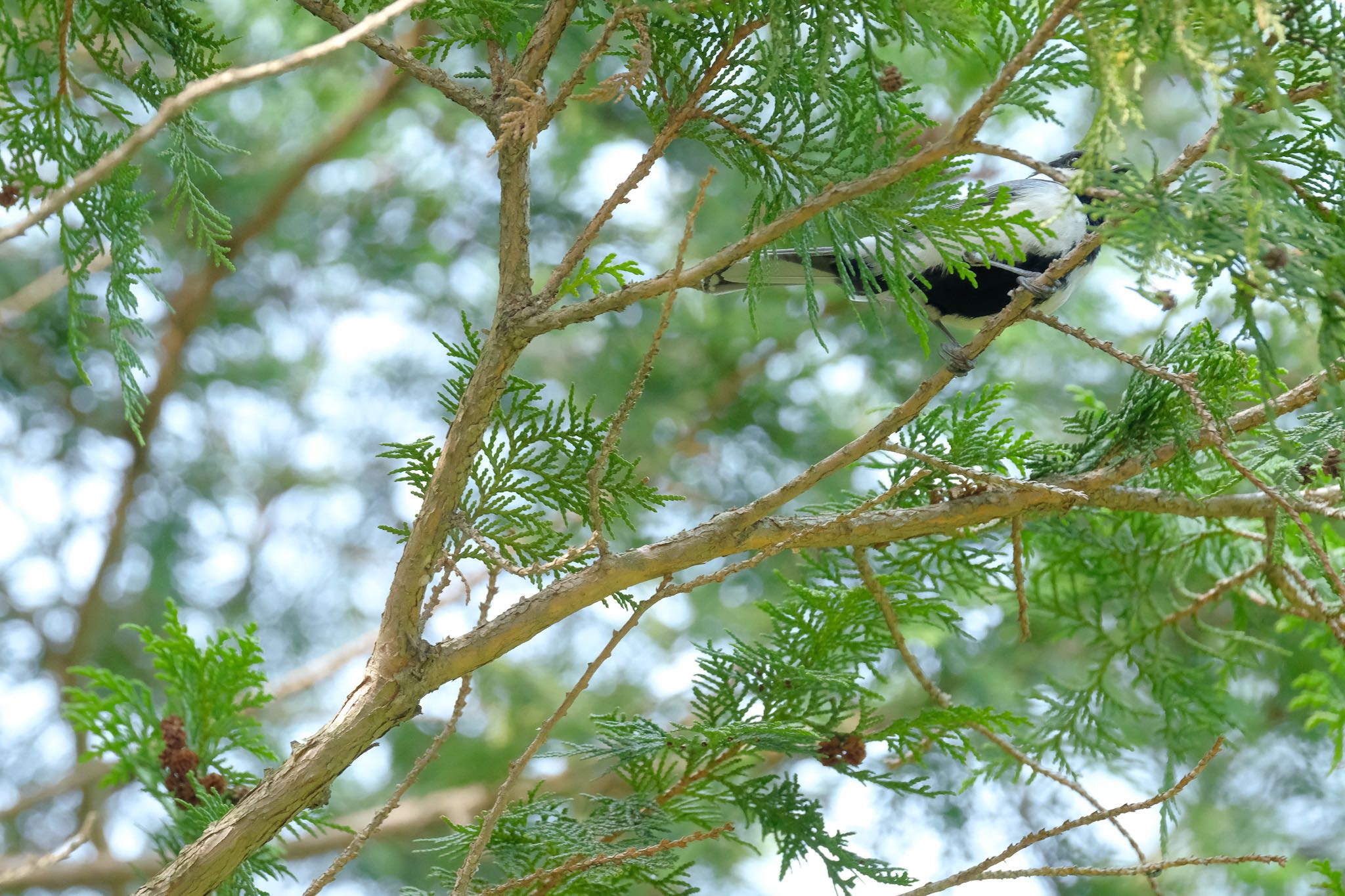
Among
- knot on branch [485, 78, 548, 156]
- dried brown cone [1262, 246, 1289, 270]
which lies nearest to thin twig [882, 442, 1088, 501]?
dried brown cone [1262, 246, 1289, 270]

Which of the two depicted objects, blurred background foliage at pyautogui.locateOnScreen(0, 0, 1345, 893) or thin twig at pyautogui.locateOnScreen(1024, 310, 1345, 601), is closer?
thin twig at pyautogui.locateOnScreen(1024, 310, 1345, 601)

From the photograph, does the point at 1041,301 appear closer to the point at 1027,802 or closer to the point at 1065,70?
the point at 1065,70

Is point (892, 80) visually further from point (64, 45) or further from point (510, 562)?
point (64, 45)

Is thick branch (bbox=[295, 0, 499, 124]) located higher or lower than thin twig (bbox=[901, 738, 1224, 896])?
higher

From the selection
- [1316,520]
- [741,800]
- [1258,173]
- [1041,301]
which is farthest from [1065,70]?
[1316,520]

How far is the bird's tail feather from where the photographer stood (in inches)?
73.1


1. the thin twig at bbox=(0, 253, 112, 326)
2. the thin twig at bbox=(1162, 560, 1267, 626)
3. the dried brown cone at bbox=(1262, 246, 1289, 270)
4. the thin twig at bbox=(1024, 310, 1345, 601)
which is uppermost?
the thin twig at bbox=(0, 253, 112, 326)

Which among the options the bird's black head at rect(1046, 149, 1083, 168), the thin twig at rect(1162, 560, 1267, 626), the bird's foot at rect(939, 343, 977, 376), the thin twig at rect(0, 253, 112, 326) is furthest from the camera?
the thin twig at rect(0, 253, 112, 326)

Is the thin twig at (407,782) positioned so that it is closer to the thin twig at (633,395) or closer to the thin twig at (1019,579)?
the thin twig at (633,395)

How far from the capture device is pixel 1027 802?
392 cm

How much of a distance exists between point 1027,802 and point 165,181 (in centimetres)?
416

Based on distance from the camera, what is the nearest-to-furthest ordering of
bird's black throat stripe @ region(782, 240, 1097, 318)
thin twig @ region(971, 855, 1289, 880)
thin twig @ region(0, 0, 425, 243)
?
thin twig @ region(0, 0, 425, 243) < thin twig @ region(971, 855, 1289, 880) < bird's black throat stripe @ region(782, 240, 1097, 318)

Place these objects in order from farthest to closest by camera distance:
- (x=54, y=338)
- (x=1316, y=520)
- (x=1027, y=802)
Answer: (x=54, y=338)
(x=1027, y=802)
(x=1316, y=520)

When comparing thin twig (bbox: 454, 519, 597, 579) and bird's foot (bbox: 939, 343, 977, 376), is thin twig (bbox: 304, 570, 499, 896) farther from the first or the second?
bird's foot (bbox: 939, 343, 977, 376)
